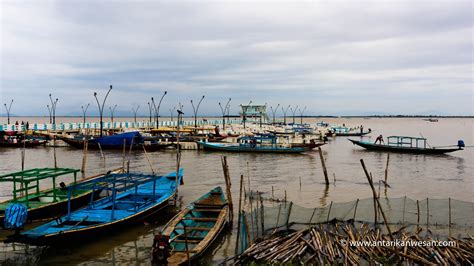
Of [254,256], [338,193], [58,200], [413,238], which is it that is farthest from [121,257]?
[338,193]

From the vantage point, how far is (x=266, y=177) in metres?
21.3

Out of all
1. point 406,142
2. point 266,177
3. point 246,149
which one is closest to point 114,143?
point 246,149

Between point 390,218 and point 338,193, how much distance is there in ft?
17.6

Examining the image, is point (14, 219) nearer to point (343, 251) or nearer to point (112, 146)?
point (343, 251)

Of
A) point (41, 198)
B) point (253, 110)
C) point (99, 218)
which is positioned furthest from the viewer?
point (253, 110)

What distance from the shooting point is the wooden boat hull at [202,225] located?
321 inches

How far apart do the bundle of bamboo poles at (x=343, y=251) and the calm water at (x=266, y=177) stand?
1.50 metres

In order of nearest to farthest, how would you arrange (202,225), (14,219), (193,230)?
1. (14,219)
2. (193,230)
3. (202,225)

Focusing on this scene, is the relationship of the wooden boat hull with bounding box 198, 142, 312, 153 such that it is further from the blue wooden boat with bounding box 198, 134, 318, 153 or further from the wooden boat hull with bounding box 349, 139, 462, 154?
the wooden boat hull with bounding box 349, 139, 462, 154

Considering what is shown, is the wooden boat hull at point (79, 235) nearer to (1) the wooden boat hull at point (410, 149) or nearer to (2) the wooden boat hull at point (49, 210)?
(2) the wooden boat hull at point (49, 210)

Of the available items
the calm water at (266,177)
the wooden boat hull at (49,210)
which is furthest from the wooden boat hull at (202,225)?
the wooden boat hull at (49,210)

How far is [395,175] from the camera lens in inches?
874

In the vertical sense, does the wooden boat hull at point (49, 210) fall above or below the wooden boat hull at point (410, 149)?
below

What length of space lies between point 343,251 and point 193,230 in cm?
392
